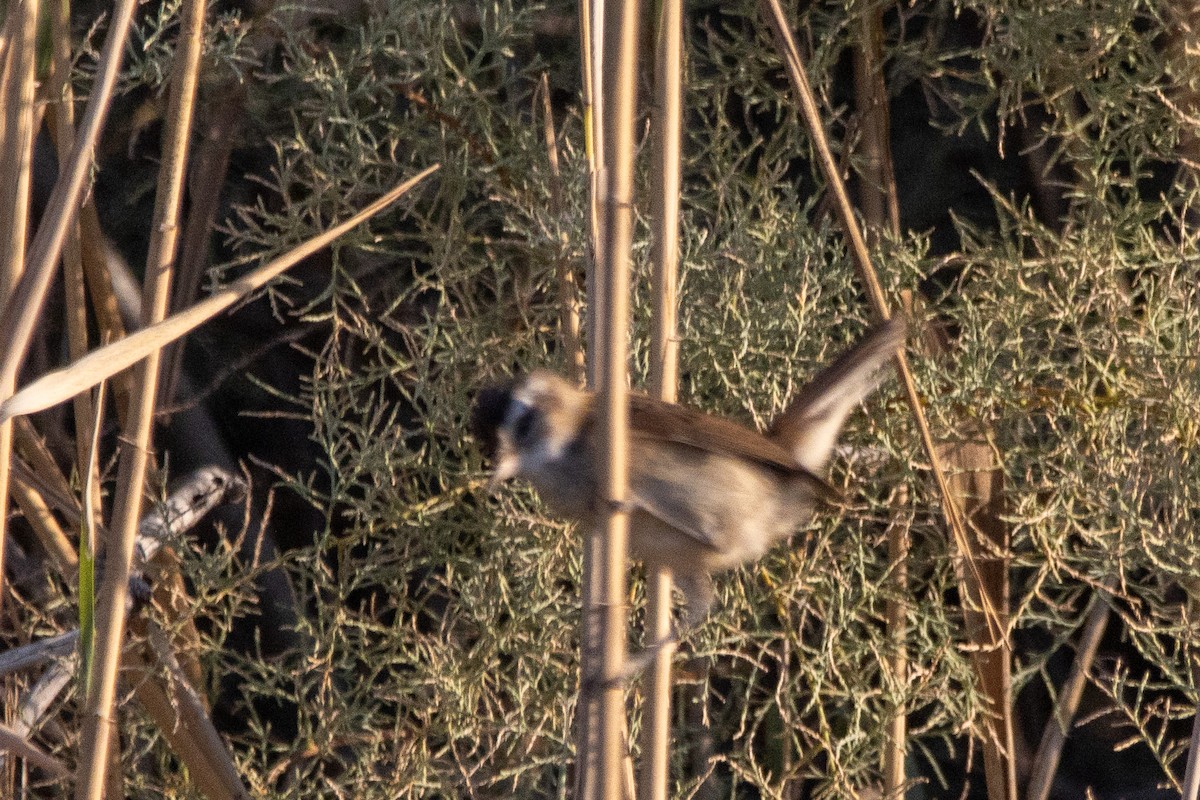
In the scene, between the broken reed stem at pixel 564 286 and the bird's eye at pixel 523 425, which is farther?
the broken reed stem at pixel 564 286

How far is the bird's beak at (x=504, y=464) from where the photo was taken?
1.78 meters

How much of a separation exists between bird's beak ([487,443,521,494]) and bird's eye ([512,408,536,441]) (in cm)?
2

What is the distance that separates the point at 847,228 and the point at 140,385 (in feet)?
2.60

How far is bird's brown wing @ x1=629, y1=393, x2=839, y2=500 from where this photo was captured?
1.77 metres

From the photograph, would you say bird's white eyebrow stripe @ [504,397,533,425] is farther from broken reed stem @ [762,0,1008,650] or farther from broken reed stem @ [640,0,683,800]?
broken reed stem @ [762,0,1008,650]

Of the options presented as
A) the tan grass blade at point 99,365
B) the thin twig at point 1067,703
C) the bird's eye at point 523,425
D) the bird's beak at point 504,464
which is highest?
the tan grass blade at point 99,365

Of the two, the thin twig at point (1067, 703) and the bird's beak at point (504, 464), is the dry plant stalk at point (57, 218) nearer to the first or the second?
the bird's beak at point (504, 464)

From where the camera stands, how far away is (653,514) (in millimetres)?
1834

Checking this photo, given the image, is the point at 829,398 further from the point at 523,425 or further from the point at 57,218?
the point at 57,218

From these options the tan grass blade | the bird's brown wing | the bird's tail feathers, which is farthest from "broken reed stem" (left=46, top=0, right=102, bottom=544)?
the bird's tail feathers

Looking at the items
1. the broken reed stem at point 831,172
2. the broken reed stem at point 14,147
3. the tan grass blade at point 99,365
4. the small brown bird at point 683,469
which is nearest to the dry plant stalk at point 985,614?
the broken reed stem at point 831,172

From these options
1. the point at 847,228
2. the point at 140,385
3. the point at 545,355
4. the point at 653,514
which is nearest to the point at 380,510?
the point at 545,355

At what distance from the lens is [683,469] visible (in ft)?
6.15

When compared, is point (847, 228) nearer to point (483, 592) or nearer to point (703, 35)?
point (483, 592)
